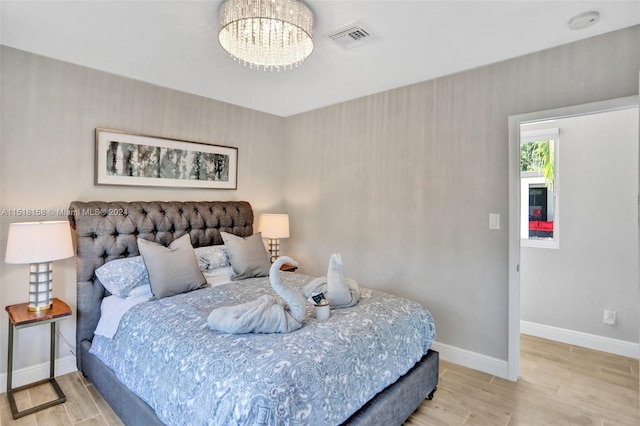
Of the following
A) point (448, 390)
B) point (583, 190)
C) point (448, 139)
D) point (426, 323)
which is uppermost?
point (448, 139)

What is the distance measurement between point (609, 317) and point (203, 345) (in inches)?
144

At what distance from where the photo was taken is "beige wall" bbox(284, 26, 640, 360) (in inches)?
94.3

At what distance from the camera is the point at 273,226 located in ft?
12.4

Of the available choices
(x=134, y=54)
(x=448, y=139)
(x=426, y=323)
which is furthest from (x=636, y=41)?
(x=134, y=54)

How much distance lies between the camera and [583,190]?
331 centimetres

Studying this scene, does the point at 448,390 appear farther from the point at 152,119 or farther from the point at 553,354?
the point at 152,119

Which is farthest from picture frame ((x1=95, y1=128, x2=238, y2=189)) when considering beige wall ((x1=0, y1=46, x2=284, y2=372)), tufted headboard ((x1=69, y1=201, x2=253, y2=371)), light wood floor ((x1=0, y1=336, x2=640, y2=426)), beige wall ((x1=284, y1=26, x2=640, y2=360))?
light wood floor ((x1=0, y1=336, x2=640, y2=426))

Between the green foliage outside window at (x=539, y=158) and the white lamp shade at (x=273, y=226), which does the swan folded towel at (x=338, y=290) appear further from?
the green foliage outside window at (x=539, y=158)

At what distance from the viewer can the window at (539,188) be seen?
138 inches

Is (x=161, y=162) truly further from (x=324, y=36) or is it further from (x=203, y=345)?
(x=203, y=345)

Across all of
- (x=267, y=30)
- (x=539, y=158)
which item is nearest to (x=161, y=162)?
(x=267, y=30)

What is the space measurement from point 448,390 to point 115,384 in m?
2.26

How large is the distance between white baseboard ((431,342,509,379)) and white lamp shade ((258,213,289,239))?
77.4 inches

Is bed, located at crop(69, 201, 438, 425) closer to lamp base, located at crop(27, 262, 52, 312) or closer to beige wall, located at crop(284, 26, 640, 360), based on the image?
lamp base, located at crop(27, 262, 52, 312)
